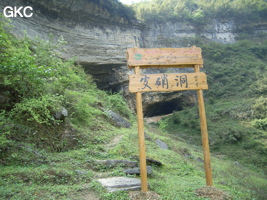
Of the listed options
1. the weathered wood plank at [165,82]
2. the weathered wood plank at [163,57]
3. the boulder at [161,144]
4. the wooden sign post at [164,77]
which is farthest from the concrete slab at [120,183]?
the boulder at [161,144]

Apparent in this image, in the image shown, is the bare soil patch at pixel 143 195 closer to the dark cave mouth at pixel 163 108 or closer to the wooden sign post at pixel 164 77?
the wooden sign post at pixel 164 77

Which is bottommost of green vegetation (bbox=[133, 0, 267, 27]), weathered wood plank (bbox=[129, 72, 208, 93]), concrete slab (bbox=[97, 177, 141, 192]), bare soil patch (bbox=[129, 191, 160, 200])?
bare soil patch (bbox=[129, 191, 160, 200])

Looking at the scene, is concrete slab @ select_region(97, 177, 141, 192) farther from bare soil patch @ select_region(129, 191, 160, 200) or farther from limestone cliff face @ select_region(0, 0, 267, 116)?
limestone cliff face @ select_region(0, 0, 267, 116)

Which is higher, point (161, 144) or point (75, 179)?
point (75, 179)

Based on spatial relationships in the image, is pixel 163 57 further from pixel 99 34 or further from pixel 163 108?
pixel 163 108

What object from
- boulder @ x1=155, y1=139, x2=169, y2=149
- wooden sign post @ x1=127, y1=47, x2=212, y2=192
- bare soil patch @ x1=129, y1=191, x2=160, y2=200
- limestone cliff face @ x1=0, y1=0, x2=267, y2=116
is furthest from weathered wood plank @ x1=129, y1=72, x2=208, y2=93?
limestone cliff face @ x1=0, y1=0, x2=267, y2=116

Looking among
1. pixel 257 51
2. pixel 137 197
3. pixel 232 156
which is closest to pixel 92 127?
pixel 137 197

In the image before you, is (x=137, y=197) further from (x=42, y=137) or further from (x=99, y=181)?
(x=42, y=137)

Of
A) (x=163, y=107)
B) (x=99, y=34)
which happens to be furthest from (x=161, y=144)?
(x=163, y=107)

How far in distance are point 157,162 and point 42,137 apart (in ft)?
10.5

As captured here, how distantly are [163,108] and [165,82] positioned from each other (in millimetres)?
19811

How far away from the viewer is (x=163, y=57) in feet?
14.6

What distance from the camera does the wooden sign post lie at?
417 centimetres

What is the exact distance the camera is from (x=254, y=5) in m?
27.8
